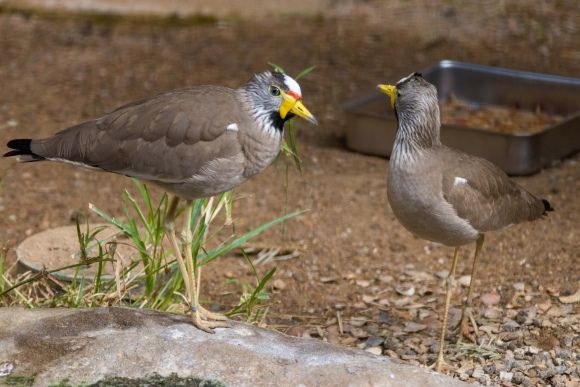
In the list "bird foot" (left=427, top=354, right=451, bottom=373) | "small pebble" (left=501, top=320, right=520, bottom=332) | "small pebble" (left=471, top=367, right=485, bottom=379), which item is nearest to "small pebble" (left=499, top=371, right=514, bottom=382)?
"small pebble" (left=471, top=367, right=485, bottom=379)

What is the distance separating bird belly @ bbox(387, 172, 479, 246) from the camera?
4641 mm

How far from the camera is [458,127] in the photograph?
23.3 feet

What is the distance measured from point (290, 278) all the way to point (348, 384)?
2.36m

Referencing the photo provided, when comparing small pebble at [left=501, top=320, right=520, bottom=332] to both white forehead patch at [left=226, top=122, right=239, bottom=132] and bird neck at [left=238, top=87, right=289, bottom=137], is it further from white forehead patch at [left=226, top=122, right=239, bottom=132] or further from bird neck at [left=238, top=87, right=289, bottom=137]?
white forehead patch at [left=226, top=122, right=239, bottom=132]

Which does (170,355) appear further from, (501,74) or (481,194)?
(501,74)

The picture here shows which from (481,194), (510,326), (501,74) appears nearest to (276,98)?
(481,194)

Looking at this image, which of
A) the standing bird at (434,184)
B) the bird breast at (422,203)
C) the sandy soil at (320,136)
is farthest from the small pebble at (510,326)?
the bird breast at (422,203)

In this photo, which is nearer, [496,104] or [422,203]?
[422,203]

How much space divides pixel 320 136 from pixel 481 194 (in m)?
3.25

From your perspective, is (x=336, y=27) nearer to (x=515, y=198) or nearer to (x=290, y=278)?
(x=290, y=278)

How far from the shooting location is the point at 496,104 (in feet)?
26.9

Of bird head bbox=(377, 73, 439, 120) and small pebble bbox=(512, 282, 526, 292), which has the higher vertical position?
bird head bbox=(377, 73, 439, 120)

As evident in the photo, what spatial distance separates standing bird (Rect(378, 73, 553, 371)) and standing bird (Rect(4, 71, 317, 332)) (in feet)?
1.99

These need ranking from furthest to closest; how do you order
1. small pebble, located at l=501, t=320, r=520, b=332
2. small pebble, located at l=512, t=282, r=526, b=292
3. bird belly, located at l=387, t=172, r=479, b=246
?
small pebble, located at l=512, t=282, r=526, b=292, small pebble, located at l=501, t=320, r=520, b=332, bird belly, located at l=387, t=172, r=479, b=246
